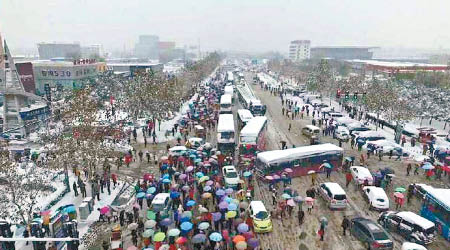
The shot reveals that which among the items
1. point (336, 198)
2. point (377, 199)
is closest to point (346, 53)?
point (377, 199)

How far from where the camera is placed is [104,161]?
22266 millimetres

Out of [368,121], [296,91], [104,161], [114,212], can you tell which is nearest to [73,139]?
[104,161]

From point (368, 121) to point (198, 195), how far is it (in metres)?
30.1

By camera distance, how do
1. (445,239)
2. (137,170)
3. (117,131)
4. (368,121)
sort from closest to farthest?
(445,239) < (137,170) < (117,131) < (368,121)

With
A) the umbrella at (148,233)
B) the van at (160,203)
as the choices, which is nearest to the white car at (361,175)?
the van at (160,203)

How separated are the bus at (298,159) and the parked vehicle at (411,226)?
7.21 meters

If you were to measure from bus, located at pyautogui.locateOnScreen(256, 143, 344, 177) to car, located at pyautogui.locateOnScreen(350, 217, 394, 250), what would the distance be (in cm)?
713

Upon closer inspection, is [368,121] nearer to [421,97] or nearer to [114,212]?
[421,97]

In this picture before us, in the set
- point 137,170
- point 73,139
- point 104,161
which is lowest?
point 137,170

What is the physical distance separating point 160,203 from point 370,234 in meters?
10.9

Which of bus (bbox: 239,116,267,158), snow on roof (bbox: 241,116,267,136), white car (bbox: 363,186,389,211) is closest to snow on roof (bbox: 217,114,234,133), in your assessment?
snow on roof (bbox: 241,116,267,136)

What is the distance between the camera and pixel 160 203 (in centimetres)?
1808

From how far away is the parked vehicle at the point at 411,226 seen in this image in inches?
613

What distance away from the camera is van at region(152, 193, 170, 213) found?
18.0m
